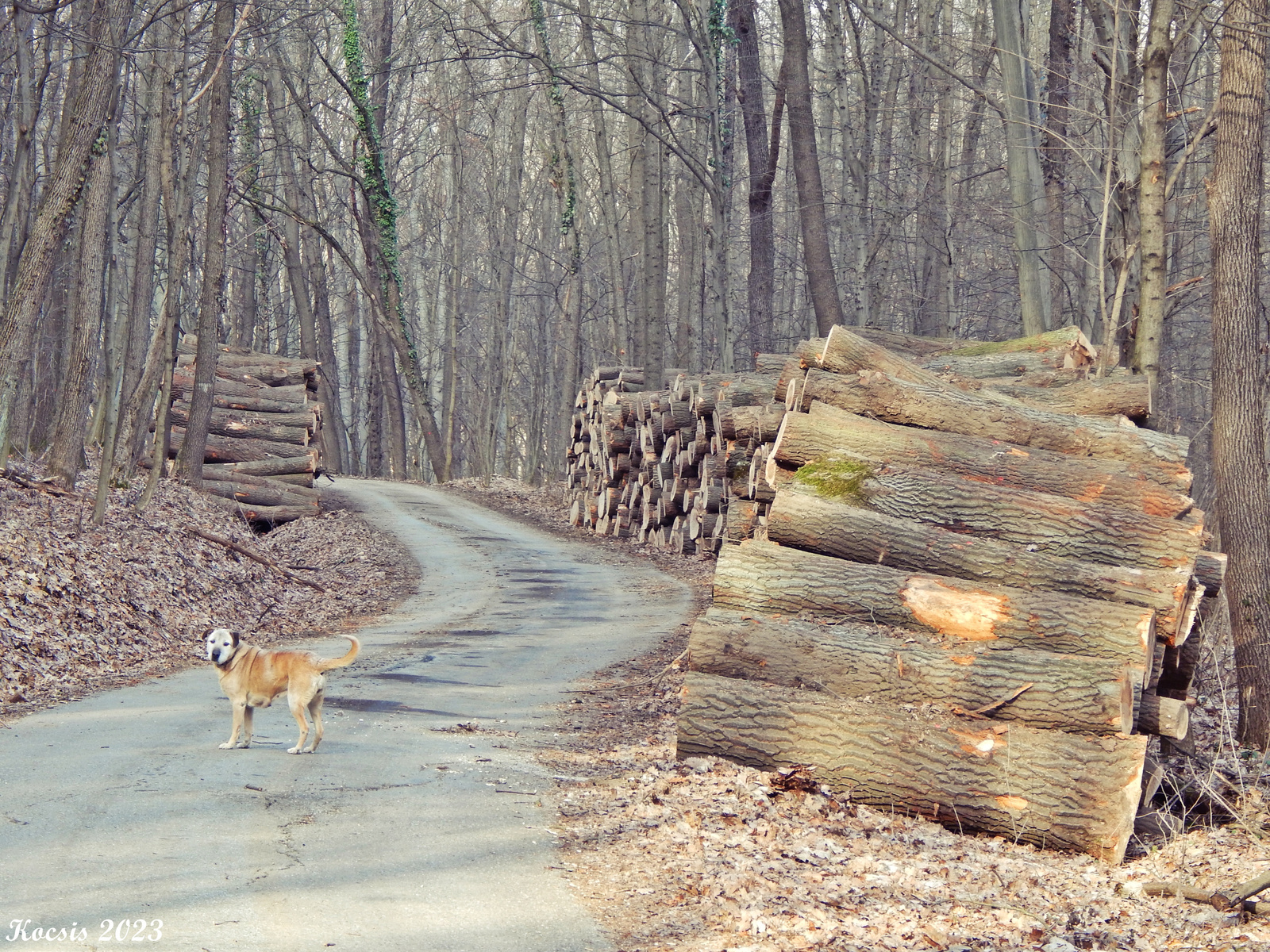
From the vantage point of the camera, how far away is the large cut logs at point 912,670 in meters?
6.57

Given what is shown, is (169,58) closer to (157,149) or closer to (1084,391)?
(157,149)

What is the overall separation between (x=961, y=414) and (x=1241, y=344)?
2.22 metres

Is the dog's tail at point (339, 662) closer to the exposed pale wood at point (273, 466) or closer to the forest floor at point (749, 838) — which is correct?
the forest floor at point (749, 838)

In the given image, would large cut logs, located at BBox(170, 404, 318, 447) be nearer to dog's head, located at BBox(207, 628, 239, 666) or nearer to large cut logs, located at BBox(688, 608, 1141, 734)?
dog's head, located at BBox(207, 628, 239, 666)

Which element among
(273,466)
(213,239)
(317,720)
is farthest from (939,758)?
(273,466)

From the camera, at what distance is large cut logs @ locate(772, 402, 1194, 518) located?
8.07 meters

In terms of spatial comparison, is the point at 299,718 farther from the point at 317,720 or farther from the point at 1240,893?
the point at 1240,893

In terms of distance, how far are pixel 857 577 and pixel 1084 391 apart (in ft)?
14.9

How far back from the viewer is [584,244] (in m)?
44.2

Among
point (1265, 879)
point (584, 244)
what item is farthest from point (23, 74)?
point (584, 244)

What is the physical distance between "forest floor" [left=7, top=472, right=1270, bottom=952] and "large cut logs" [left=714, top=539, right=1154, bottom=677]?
115cm

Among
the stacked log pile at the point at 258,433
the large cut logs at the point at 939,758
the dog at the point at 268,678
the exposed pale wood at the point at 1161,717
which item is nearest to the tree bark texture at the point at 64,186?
the dog at the point at 268,678

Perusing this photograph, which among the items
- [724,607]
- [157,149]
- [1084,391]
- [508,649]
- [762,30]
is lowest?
[508,649]

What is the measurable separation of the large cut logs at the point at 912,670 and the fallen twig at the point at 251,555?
A: 342 inches
